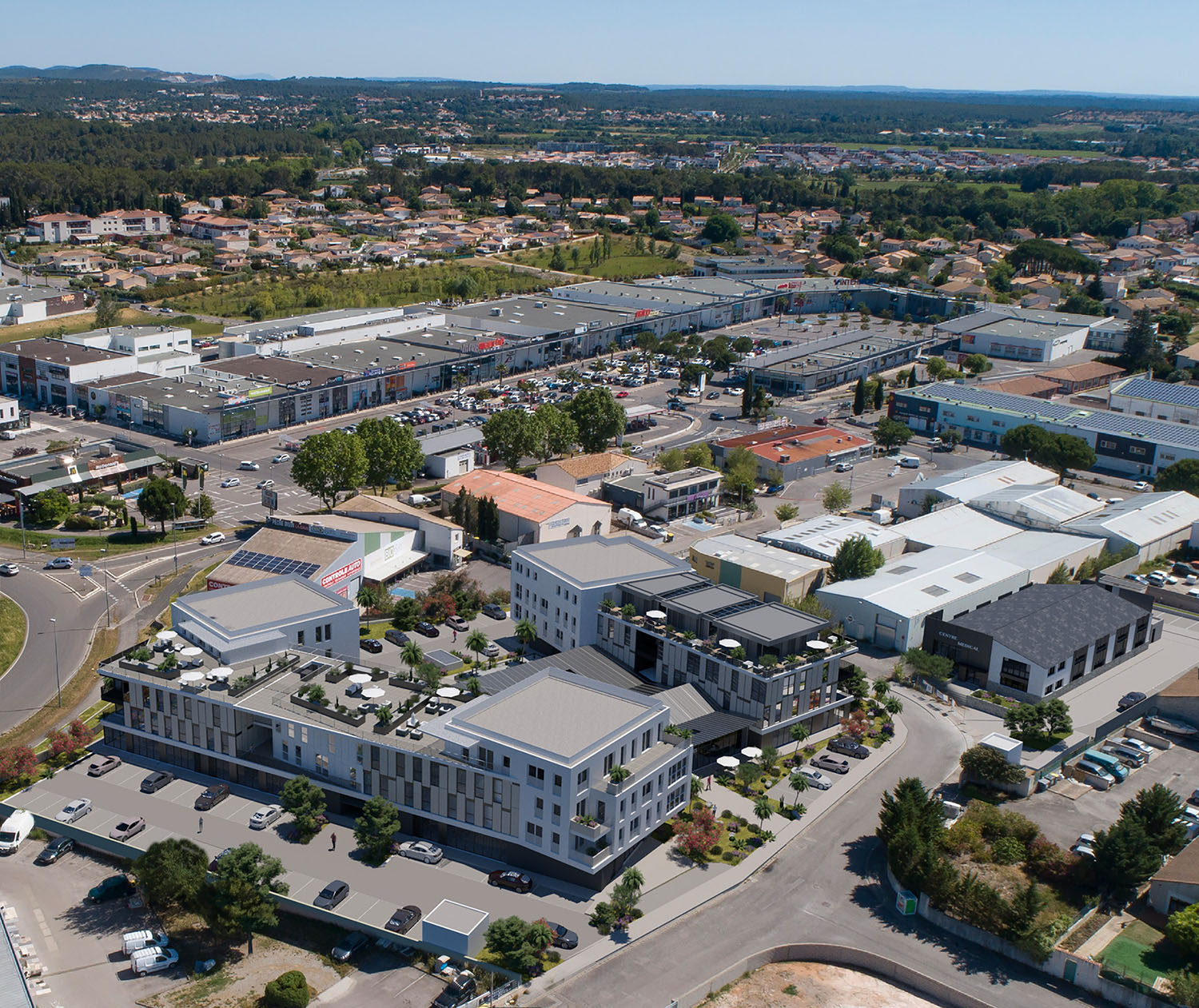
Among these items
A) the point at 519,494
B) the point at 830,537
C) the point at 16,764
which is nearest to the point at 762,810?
the point at 16,764

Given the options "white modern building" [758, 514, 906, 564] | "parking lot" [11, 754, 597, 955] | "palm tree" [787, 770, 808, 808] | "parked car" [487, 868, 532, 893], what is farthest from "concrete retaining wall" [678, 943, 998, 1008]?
"white modern building" [758, 514, 906, 564]

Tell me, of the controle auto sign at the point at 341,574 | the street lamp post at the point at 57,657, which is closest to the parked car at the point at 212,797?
the street lamp post at the point at 57,657

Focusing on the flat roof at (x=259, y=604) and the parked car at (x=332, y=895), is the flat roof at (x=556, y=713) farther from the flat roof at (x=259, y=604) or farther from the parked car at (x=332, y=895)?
the flat roof at (x=259, y=604)

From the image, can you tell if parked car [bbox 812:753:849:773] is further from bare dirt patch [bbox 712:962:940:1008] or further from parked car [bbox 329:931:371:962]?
parked car [bbox 329:931:371:962]

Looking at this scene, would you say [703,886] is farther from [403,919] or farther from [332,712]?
[332,712]

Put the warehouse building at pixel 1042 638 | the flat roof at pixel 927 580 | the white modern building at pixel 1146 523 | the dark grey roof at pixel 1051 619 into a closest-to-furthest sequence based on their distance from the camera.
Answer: the warehouse building at pixel 1042 638 < the dark grey roof at pixel 1051 619 < the flat roof at pixel 927 580 < the white modern building at pixel 1146 523

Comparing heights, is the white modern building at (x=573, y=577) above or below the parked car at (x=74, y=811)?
above
